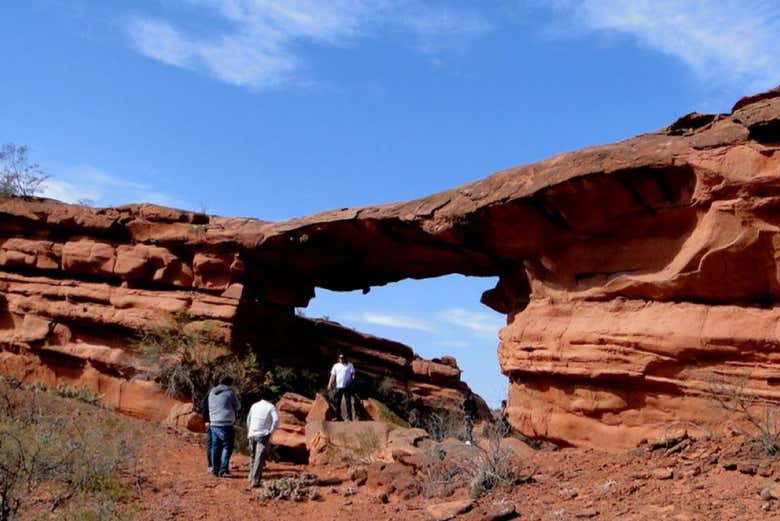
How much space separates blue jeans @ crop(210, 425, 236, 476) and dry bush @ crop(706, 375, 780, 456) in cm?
720

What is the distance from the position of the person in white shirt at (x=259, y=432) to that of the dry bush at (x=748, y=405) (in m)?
6.30

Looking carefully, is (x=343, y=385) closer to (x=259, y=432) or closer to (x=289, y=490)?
(x=259, y=432)

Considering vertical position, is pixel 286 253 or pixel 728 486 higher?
pixel 286 253

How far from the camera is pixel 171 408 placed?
1706 cm

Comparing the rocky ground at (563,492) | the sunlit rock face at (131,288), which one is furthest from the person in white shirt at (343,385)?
the sunlit rock face at (131,288)

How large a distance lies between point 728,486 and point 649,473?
1.11 m

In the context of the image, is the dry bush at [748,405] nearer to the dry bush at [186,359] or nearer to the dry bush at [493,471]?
the dry bush at [493,471]

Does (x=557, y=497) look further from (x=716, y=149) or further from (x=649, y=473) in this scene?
(x=716, y=149)

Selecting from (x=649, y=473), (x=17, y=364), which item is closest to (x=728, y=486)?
(x=649, y=473)

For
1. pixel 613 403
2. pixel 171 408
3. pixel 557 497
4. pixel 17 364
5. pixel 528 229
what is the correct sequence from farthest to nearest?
1. pixel 17 364
2. pixel 171 408
3. pixel 528 229
4. pixel 613 403
5. pixel 557 497

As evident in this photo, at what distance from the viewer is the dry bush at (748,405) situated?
952 cm

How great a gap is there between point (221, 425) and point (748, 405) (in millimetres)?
7626

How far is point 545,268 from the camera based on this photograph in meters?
13.5

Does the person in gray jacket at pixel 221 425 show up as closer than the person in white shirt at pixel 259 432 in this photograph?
No
